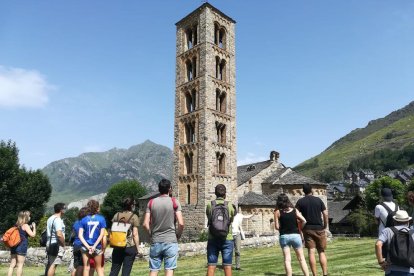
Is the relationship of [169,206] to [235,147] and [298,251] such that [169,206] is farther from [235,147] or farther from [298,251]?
[235,147]

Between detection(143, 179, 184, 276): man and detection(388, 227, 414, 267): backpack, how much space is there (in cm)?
379

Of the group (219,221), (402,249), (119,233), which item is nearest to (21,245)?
(119,233)

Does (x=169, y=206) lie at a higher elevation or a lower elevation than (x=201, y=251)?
higher

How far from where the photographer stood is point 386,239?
5844 mm

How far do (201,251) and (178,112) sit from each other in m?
24.5

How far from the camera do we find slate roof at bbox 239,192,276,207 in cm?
4028

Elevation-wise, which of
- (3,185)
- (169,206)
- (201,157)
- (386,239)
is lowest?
(386,239)

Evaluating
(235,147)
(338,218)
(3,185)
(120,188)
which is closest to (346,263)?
(235,147)

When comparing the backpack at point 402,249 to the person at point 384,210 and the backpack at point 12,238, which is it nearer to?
the person at point 384,210

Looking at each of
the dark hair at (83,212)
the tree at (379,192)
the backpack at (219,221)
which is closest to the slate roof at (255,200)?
the tree at (379,192)

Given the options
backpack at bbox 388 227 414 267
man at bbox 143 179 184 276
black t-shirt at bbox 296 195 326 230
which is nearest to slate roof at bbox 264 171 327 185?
Result: black t-shirt at bbox 296 195 326 230

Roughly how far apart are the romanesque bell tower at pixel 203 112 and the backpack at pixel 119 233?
30085 millimetres

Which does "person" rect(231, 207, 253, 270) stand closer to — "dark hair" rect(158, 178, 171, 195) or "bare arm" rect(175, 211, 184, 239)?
"bare arm" rect(175, 211, 184, 239)

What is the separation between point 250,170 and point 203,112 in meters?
13.4
